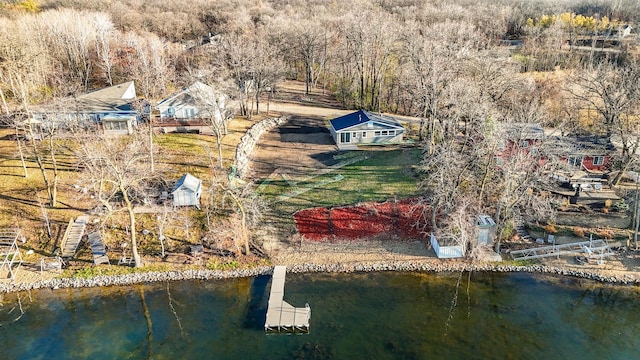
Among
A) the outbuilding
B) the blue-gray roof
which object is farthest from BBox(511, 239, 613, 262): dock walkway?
the blue-gray roof

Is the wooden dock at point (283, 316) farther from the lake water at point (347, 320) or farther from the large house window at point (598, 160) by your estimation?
the large house window at point (598, 160)

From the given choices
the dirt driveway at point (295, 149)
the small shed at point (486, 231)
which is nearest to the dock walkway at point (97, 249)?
the dirt driveway at point (295, 149)

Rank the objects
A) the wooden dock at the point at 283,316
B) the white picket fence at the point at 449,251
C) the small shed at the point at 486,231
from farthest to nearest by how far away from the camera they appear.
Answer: the small shed at the point at 486,231, the white picket fence at the point at 449,251, the wooden dock at the point at 283,316

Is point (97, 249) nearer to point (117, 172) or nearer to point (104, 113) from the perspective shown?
point (117, 172)

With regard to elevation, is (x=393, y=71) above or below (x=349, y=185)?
above

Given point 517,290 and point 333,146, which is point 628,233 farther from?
point 333,146

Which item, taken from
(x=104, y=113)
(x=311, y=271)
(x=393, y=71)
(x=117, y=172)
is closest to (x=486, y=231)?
(x=311, y=271)

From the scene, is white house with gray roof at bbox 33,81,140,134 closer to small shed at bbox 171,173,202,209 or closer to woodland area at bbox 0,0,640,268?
woodland area at bbox 0,0,640,268
